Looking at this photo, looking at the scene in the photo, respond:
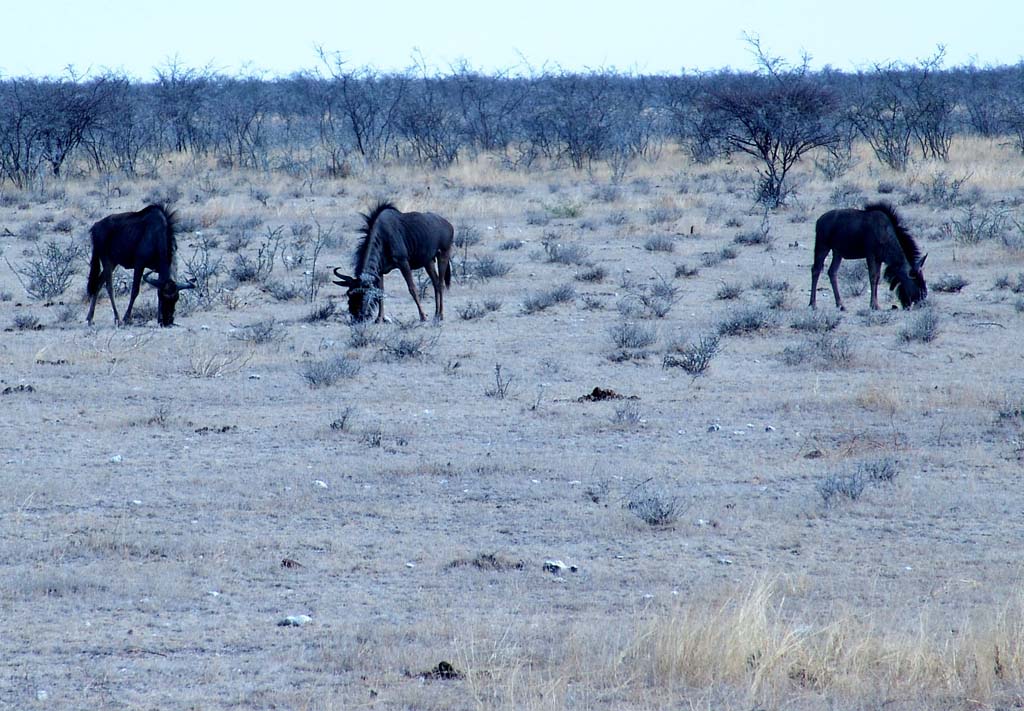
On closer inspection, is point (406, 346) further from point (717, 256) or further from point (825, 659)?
point (717, 256)

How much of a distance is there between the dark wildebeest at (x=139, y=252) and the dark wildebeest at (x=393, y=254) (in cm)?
186

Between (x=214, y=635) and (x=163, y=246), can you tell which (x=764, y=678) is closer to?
(x=214, y=635)

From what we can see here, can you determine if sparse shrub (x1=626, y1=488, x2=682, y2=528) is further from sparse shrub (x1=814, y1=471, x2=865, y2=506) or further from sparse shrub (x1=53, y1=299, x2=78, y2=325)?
sparse shrub (x1=53, y1=299, x2=78, y2=325)

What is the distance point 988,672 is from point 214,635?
3.04 m

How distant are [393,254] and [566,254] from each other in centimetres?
542

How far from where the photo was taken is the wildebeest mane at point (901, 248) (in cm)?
1591

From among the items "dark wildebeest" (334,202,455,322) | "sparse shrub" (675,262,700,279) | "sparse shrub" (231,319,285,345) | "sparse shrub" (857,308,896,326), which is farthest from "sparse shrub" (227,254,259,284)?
"sparse shrub" (857,308,896,326)

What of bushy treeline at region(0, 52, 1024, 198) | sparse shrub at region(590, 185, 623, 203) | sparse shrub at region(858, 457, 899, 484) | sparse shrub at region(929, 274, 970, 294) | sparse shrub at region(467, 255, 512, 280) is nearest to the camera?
sparse shrub at region(858, 457, 899, 484)

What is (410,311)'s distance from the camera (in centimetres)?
1634

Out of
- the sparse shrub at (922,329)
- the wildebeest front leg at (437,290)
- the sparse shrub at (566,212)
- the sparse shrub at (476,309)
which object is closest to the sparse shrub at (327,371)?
the wildebeest front leg at (437,290)

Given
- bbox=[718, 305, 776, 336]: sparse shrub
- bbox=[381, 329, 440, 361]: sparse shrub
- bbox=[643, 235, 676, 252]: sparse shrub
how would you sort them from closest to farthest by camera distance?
bbox=[381, 329, 440, 361]: sparse shrub → bbox=[718, 305, 776, 336]: sparse shrub → bbox=[643, 235, 676, 252]: sparse shrub

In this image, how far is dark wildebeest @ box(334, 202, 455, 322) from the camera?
48.3ft

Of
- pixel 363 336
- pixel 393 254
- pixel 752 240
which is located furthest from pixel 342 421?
pixel 752 240

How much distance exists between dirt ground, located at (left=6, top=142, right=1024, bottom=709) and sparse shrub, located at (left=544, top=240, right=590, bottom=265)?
204cm
